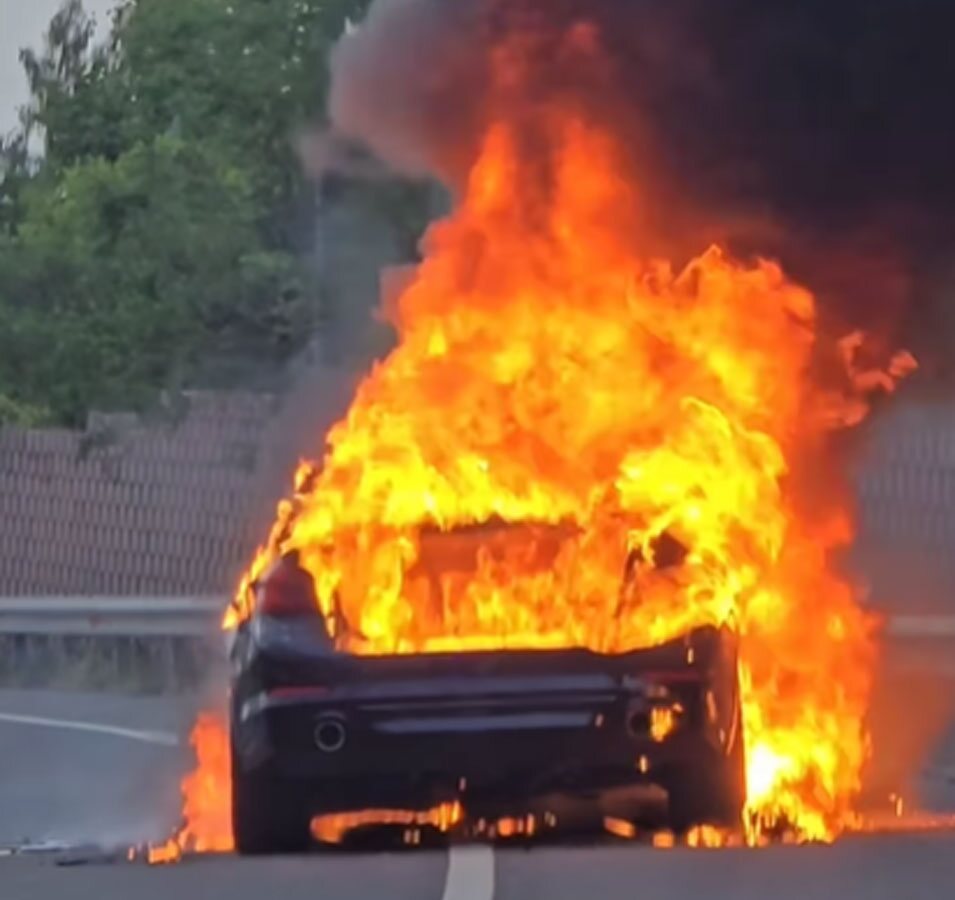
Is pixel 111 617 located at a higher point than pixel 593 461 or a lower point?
higher

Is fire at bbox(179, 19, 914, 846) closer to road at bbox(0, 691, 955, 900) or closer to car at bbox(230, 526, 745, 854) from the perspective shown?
car at bbox(230, 526, 745, 854)

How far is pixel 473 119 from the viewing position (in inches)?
641

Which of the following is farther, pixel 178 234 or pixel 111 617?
pixel 178 234

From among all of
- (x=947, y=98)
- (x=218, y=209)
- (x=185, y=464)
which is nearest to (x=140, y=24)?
(x=218, y=209)

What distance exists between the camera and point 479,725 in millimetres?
11867

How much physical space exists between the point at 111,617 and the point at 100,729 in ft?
11.9

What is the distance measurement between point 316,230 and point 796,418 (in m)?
12.2

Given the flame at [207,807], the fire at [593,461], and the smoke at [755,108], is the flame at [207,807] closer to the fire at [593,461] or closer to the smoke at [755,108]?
the fire at [593,461]

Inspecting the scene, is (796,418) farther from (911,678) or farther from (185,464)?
(185,464)

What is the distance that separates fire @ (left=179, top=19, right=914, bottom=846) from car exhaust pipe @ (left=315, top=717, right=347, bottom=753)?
12.7 inches

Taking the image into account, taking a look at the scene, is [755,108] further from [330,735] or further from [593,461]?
[330,735]

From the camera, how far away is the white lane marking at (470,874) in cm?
1073

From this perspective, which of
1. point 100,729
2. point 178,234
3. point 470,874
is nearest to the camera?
point 470,874

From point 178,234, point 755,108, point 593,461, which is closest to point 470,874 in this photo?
point 593,461
